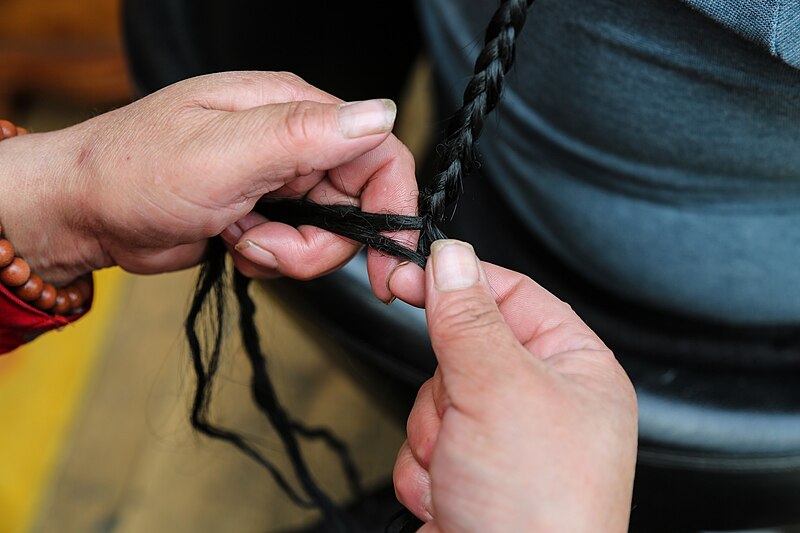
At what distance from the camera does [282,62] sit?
26.6 inches

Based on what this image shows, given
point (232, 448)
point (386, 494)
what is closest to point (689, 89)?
point (386, 494)

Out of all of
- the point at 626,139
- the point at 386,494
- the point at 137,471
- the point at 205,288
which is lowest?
the point at 137,471

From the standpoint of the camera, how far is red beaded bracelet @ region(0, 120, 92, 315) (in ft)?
1.51

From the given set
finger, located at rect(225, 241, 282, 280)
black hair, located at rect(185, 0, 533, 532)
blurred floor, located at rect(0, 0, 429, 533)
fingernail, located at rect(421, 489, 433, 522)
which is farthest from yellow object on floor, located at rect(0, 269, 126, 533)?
fingernail, located at rect(421, 489, 433, 522)

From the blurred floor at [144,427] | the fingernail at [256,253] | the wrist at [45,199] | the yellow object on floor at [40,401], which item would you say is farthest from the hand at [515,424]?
the yellow object on floor at [40,401]

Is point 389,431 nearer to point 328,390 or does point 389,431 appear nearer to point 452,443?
point 328,390

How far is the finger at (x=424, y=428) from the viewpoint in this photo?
0.39 meters

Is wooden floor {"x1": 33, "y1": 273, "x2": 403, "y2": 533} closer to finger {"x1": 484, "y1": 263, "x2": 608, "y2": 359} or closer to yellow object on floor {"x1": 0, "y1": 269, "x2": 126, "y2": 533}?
yellow object on floor {"x1": 0, "y1": 269, "x2": 126, "y2": 533}

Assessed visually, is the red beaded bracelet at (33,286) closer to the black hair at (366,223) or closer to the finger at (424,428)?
the black hair at (366,223)

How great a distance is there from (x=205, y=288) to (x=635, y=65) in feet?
1.01

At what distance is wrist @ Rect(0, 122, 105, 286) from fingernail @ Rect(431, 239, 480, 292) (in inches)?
8.0

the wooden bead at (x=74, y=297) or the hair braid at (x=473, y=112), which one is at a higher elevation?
the hair braid at (x=473, y=112)

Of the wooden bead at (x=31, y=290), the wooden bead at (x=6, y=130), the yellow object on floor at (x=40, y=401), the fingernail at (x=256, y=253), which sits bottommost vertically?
the yellow object on floor at (x=40, y=401)

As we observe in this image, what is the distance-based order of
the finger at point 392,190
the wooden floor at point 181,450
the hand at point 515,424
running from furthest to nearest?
the wooden floor at point 181,450 < the finger at point 392,190 < the hand at point 515,424
